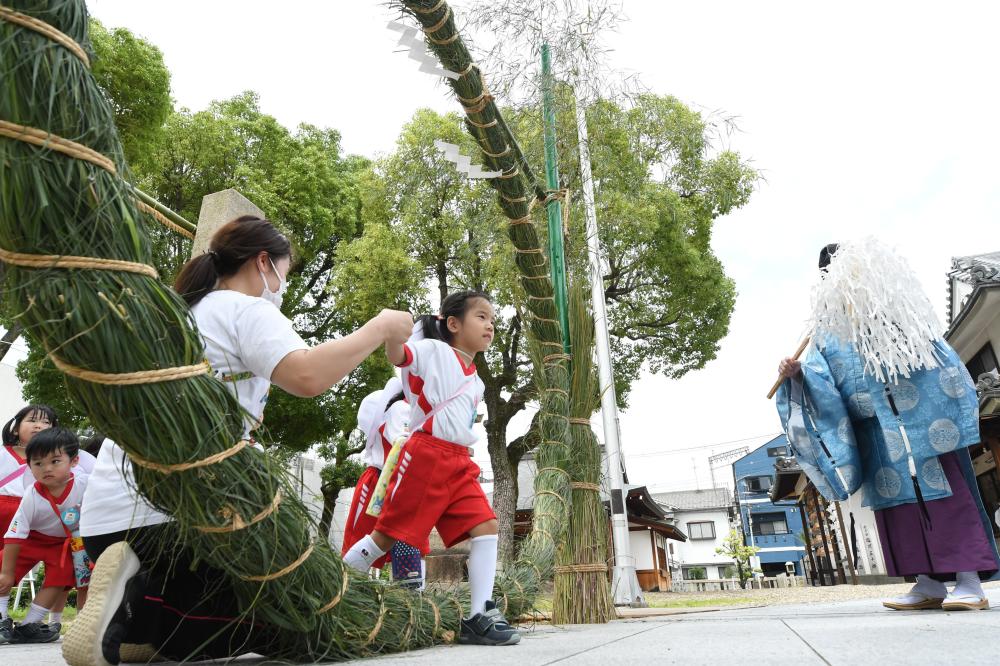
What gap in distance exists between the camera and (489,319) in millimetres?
2873

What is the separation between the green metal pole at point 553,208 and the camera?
159 inches

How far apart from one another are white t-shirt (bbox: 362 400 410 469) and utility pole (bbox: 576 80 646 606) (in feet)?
6.24

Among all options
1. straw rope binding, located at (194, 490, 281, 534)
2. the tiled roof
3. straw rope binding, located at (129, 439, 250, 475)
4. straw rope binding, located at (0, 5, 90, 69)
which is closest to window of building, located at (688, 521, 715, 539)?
the tiled roof

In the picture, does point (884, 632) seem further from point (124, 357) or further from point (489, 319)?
point (124, 357)

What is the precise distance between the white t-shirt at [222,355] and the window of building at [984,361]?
40.4ft

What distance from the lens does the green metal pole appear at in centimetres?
404

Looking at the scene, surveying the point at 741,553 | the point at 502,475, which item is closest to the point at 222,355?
the point at 502,475

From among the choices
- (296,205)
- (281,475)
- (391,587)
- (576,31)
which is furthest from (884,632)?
(296,205)

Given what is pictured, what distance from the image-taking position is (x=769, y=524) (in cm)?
3688

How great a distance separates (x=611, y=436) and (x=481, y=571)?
613cm

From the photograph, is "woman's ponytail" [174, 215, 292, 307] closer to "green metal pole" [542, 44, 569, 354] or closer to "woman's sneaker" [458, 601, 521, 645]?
"woman's sneaker" [458, 601, 521, 645]

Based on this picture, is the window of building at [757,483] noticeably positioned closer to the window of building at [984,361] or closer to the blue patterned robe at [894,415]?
the window of building at [984,361]

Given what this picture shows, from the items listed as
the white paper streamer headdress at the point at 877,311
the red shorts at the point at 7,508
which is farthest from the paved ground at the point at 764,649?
the red shorts at the point at 7,508

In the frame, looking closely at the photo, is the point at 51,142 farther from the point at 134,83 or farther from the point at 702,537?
the point at 702,537
